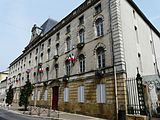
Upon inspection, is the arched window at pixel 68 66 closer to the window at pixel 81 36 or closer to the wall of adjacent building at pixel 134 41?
the window at pixel 81 36

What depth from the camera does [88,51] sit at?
15.9 m

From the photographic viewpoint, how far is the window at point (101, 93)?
1325 cm

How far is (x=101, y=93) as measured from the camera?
13.5 metres

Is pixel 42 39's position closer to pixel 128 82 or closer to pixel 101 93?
pixel 101 93

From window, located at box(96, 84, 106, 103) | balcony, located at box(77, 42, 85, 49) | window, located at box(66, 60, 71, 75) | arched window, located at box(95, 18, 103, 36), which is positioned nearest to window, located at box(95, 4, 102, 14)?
arched window, located at box(95, 18, 103, 36)

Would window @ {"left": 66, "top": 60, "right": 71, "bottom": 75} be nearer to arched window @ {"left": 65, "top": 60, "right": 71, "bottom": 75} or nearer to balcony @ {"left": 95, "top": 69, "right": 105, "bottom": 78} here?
arched window @ {"left": 65, "top": 60, "right": 71, "bottom": 75}

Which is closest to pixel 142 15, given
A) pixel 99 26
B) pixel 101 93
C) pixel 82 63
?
pixel 99 26

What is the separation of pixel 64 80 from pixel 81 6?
28.6 feet

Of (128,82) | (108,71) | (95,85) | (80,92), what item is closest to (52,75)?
(80,92)

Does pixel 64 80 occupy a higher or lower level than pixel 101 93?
higher

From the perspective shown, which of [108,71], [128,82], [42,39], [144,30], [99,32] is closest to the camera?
[128,82]

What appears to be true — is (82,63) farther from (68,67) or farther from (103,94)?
(103,94)

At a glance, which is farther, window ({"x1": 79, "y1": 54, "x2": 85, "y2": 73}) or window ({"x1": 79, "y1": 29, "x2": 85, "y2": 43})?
window ({"x1": 79, "y1": 29, "x2": 85, "y2": 43})

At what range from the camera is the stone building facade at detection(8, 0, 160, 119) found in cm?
1291
